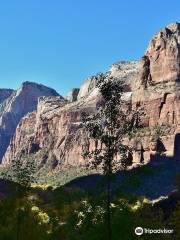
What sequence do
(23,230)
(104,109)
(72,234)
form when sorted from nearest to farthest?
1. (104,109)
2. (72,234)
3. (23,230)

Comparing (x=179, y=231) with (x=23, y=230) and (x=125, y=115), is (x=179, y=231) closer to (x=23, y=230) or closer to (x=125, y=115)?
(x=125, y=115)

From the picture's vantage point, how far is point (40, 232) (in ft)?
231

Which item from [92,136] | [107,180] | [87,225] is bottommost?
[87,225]

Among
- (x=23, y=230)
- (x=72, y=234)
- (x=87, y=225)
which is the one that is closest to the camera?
(x=87, y=225)

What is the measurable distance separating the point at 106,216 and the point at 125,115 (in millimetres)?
9330

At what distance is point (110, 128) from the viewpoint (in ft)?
165

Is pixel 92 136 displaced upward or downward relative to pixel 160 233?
upward

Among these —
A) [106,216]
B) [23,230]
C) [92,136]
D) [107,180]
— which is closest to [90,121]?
[92,136]

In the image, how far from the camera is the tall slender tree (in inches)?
1937

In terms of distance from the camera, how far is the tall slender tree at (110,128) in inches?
1937

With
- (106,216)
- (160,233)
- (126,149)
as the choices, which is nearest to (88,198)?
(106,216)

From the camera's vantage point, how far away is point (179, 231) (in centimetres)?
5275

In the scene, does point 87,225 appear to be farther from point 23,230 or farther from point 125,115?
point 23,230

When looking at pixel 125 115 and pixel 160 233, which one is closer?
pixel 125 115
